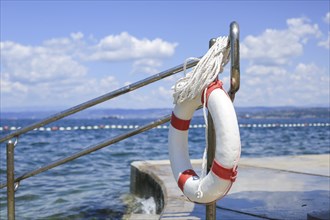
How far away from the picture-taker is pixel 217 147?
6.34 feet

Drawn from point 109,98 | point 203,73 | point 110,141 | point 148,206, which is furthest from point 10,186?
point 148,206

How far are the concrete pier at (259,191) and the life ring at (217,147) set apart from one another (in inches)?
56.9

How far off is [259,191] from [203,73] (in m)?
2.89

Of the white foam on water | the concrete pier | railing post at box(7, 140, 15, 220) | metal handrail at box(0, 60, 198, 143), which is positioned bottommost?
the white foam on water

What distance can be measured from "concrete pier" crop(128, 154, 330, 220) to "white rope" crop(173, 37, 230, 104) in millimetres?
1593

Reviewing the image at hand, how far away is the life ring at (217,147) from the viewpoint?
6.26 ft

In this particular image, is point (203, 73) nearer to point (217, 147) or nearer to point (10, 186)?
point (217, 147)

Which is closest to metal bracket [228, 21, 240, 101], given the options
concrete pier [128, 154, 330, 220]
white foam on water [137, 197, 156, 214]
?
concrete pier [128, 154, 330, 220]

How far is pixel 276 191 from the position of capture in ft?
15.5

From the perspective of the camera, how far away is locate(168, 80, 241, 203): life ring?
191 centimetres

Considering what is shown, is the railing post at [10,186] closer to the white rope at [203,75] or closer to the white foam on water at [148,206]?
the white rope at [203,75]

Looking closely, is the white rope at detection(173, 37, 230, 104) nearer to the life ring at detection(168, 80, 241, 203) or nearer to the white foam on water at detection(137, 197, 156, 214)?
the life ring at detection(168, 80, 241, 203)

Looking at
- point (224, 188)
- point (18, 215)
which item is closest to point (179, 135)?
point (224, 188)

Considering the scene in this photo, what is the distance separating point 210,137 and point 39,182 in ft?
23.9
